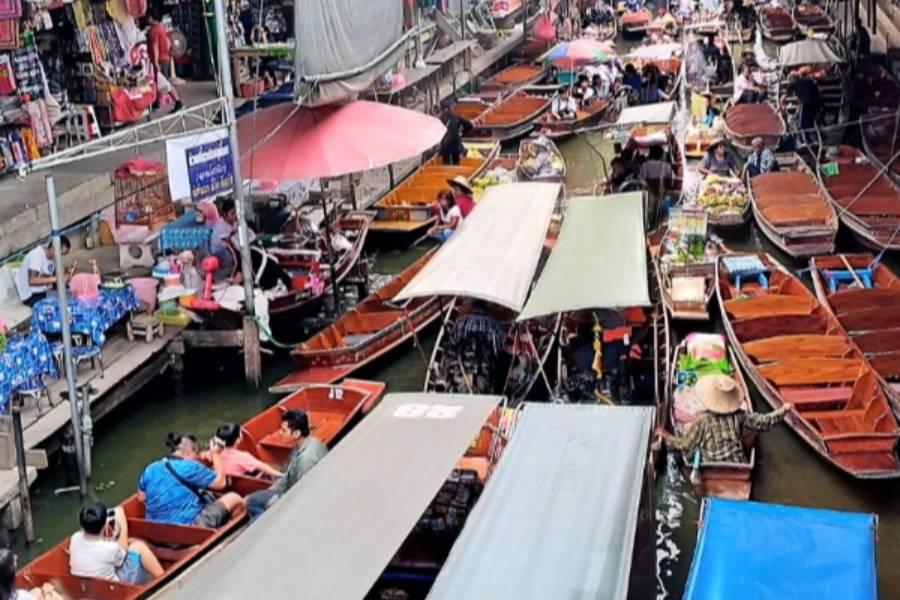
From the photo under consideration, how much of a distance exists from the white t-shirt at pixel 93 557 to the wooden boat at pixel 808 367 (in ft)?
21.0

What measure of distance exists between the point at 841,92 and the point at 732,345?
43.7 ft

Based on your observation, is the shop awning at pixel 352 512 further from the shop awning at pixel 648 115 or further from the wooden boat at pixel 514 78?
the wooden boat at pixel 514 78

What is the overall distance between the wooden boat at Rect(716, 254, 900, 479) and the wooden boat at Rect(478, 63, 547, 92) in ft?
49.2

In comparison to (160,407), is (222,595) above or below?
above

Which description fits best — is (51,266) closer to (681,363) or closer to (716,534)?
(681,363)

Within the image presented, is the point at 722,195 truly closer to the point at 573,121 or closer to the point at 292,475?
the point at 573,121

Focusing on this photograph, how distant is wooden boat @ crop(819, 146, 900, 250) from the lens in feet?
52.5

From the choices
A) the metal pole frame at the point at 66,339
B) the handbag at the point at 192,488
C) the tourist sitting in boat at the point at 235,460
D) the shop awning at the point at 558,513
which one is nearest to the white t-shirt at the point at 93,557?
the handbag at the point at 192,488

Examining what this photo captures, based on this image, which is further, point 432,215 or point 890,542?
point 432,215

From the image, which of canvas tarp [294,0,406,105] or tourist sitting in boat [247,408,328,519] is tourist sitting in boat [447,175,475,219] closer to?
canvas tarp [294,0,406,105]

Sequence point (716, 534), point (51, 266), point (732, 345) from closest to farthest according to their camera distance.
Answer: point (716, 534), point (732, 345), point (51, 266)

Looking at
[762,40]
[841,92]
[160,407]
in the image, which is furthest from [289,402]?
[762,40]

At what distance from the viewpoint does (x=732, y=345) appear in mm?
12969

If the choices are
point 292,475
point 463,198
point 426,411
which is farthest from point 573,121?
point 292,475
